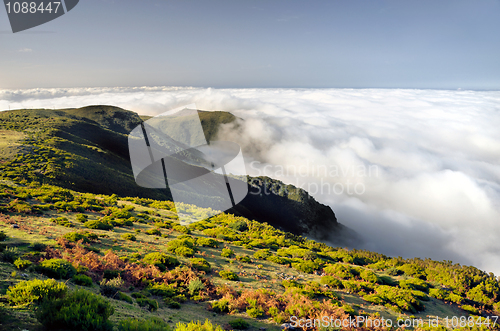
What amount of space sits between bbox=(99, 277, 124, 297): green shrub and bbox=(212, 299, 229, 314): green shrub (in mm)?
4046

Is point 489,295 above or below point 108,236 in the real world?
below

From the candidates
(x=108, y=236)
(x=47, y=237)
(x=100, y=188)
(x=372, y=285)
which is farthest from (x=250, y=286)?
(x=100, y=188)

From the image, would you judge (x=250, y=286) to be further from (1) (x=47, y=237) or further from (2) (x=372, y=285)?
(1) (x=47, y=237)

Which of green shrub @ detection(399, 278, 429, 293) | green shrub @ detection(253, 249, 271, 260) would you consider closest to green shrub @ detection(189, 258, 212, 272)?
green shrub @ detection(253, 249, 271, 260)

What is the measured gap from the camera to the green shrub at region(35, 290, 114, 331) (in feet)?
17.8

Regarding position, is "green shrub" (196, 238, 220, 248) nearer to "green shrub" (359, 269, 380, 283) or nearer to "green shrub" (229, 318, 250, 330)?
"green shrub" (229, 318, 250, 330)

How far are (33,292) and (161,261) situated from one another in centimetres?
714

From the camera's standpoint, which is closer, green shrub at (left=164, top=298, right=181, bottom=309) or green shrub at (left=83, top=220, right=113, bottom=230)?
green shrub at (left=164, top=298, right=181, bottom=309)

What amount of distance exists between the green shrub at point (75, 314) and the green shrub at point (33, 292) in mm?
701

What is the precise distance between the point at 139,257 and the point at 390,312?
561 inches

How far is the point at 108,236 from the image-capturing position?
1581cm

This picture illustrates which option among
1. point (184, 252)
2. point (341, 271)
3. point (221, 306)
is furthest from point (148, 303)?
point (341, 271)

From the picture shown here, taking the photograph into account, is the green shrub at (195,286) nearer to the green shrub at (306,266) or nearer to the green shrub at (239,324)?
the green shrub at (239,324)

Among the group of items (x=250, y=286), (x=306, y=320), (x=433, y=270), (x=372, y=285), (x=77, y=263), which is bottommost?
(x=433, y=270)
